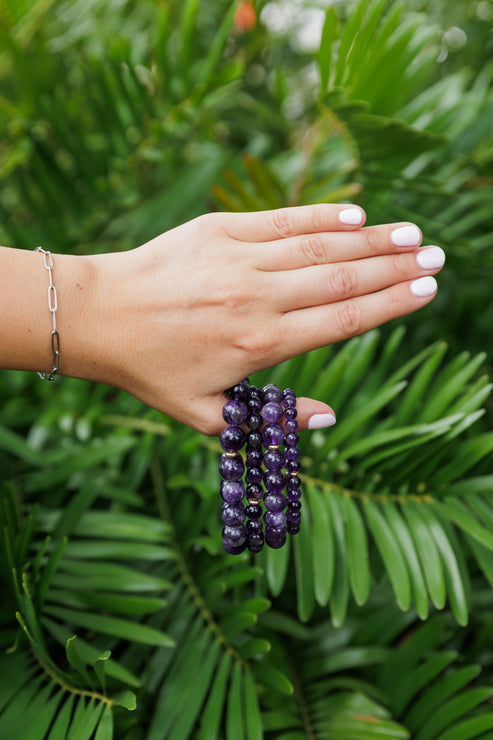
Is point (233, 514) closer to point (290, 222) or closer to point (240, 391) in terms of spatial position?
point (240, 391)

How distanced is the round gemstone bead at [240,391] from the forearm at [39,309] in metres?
0.15

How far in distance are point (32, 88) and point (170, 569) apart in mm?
798

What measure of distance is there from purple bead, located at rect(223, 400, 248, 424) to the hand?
0.07 ft

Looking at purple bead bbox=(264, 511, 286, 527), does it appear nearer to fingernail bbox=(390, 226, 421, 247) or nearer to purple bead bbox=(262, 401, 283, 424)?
purple bead bbox=(262, 401, 283, 424)

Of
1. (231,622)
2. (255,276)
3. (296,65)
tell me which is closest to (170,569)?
(231,622)

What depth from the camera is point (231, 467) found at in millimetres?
517

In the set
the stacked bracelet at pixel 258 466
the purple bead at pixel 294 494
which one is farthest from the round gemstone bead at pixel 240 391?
the purple bead at pixel 294 494

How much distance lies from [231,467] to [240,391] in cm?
8

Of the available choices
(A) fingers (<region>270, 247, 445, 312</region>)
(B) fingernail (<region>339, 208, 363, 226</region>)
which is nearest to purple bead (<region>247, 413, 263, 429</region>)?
(A) fingers (<region>270, 247, 445, 312</region>)

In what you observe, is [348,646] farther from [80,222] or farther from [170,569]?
[80,222]

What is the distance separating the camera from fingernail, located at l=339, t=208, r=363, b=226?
0.54 meters

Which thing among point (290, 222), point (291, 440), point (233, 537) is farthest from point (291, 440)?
point (290, 222)

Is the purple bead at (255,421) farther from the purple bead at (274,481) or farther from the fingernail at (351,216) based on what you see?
the fingernail at (351,216)

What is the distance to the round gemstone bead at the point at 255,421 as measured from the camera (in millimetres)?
530
